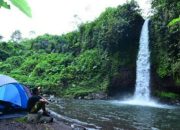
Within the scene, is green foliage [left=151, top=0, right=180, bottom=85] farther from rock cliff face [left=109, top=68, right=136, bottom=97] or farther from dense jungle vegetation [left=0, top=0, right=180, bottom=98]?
rock cliff face [left=109, top=68, right=136, bottom=97]

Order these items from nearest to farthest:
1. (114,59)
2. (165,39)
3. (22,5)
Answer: (22,5) < (165,39) < (114,59)

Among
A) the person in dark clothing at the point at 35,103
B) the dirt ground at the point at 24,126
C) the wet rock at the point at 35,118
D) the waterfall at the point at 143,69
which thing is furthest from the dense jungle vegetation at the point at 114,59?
the dirt ground at the point at 24,126

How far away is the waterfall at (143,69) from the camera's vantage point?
25.9 metres

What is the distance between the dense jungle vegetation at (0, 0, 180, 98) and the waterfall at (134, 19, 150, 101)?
1.45ft

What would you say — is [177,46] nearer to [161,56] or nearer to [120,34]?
[161,56]

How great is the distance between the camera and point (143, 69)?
26.8m

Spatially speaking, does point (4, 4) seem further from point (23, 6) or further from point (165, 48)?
point (165, 48)

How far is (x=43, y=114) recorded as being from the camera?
36.9ft

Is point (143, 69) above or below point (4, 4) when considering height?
above

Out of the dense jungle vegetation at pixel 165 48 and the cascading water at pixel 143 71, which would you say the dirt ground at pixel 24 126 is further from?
the cascading water at pixel 143 71

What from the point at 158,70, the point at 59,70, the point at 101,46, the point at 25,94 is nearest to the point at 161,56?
the point at 158,70

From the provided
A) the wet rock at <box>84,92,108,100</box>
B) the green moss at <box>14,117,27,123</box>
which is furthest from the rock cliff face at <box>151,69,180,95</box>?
the green moss at <box>14,117,27,123</box>

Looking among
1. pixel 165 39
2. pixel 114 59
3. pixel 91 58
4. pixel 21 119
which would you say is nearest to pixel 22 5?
pixel 21 119

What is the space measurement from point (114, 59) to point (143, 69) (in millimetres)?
2846
